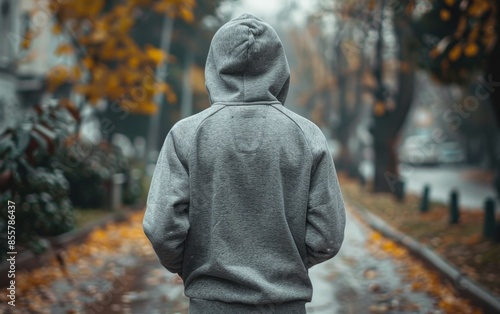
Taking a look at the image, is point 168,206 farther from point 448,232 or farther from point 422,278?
point 448,232

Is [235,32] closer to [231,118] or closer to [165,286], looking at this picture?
[231,118]

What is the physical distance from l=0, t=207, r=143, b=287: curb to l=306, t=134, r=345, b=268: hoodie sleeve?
19.0 feet

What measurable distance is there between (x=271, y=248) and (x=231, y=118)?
56cm

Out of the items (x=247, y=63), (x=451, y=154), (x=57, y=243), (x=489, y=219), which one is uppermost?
(x=247, y=63)

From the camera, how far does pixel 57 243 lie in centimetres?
896

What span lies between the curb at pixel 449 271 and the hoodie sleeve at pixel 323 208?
182 inches

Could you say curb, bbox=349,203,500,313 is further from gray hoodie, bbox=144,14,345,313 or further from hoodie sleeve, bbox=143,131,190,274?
hoodie sleeve, bbox=143,131,190,274

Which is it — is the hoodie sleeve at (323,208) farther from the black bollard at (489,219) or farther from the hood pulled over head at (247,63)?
the black bollard at (489,219)

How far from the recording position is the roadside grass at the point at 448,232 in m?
9.77

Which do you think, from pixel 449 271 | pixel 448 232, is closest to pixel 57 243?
pixel 449 271

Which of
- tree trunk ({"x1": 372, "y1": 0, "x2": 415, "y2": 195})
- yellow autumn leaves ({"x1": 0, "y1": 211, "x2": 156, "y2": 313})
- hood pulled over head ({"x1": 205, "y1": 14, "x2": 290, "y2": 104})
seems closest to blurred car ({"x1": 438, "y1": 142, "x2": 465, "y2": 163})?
tree trunk ({"x1": 372, "y1": 0, "x2": 415, "y2": 195})

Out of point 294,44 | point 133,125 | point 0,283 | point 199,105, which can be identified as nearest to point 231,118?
point 0,283

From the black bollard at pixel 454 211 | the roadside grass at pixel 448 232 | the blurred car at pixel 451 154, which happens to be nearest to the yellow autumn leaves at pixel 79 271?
the roadside grass at pixel 448 232

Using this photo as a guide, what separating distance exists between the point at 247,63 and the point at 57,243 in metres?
6.45
